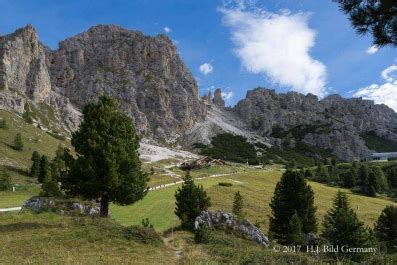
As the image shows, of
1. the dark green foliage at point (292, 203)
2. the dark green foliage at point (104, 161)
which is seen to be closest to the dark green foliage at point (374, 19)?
the dark green foliage at point (104, 161)

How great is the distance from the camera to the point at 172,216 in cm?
4525

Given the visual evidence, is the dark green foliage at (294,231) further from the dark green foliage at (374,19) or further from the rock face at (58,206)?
the dark green foliage at (374,19)

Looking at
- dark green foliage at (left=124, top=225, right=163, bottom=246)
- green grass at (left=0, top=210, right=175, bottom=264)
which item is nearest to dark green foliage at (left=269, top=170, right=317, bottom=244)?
dark green foliage at (left=124, top=225, right=163, bottom=246)

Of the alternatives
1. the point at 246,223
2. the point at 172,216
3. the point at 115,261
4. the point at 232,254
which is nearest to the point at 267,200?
the point at 172,216

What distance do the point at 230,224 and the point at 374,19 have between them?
2170cm

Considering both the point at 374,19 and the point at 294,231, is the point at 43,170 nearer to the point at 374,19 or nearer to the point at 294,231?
the point at 294,231

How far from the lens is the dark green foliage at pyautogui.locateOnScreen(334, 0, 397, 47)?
12.6 metres

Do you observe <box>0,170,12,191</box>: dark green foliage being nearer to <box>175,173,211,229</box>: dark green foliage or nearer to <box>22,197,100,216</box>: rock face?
<box>22,197,100,216</box>: rock face

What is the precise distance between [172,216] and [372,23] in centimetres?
3681

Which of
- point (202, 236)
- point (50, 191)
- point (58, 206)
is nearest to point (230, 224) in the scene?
point (202, 236)

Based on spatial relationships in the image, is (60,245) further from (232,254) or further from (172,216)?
(172,216)

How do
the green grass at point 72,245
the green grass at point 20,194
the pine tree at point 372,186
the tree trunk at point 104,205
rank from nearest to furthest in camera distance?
the green grass at point 72,245 < the tree trunk at point 104,205 < the green grass at point 20,194 < the pine tree at point 372,186

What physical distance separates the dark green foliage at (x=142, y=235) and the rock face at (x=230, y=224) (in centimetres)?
796

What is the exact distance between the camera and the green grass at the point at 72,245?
15.6 m
